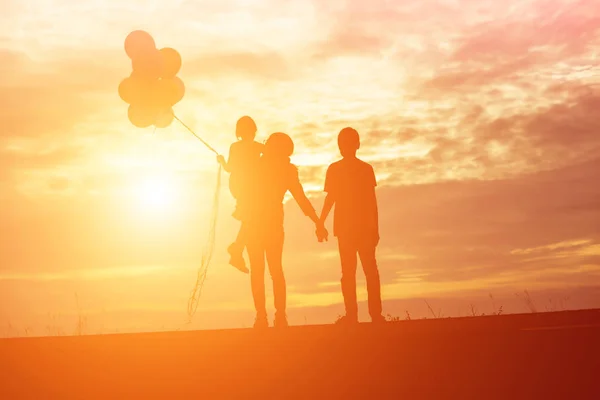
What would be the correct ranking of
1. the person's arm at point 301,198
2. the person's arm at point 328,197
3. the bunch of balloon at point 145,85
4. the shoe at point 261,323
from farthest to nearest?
the person's arm at point 301,198, the bunch of balloon at point 145,85, the person's arm at point 328,197, the shoe at point 261,323

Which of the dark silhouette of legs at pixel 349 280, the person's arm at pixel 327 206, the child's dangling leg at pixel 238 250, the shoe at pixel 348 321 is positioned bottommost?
the shoe at pixel 348 321

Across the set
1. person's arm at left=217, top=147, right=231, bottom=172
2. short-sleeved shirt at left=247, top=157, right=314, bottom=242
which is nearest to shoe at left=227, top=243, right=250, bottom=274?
short-sleeved shirt at left=247, top=157, right=314, bottom=242

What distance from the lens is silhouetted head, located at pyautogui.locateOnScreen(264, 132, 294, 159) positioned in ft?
40.4

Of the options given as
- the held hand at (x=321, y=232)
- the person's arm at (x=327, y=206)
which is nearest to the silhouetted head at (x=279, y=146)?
A: the person's arm at (x=327, y=206)

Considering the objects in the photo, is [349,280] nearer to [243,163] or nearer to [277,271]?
[277,271]

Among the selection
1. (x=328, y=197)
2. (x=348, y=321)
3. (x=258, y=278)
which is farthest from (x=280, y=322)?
(x=328, y=197)

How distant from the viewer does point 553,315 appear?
12.4 meters

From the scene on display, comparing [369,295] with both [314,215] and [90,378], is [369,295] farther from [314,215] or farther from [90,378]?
[90,378]

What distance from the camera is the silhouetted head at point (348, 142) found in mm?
12078

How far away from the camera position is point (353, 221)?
12102 mm

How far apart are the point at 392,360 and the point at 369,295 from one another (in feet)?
14.7

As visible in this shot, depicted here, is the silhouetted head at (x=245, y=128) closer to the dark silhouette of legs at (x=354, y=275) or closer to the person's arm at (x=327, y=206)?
the person's arm at (x=327, y=206)

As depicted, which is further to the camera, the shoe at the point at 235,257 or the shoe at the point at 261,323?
the shoe at the point at 235,257

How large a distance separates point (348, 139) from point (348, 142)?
0.04 m
